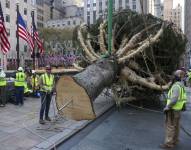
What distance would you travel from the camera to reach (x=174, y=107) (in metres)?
7.98

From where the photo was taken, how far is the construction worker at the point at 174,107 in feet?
25.9

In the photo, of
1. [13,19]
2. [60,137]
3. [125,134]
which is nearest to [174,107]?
[125,134]

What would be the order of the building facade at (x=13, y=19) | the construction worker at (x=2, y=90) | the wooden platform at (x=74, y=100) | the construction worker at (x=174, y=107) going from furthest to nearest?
the building facade at (x=13, y=19)
the construction worker at (x=2, y=90)
the construction worker at (x=174, y=107)
the wooden platform at (x=74, y=100)

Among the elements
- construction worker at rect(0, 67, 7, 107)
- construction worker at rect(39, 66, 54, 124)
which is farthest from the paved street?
construction worker at rect(0, 67, 7, 107)

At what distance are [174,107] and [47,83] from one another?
13.4 feet

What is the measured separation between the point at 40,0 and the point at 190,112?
350 ft

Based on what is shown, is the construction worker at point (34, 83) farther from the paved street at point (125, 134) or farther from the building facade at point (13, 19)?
the building facade at point (13, 19)

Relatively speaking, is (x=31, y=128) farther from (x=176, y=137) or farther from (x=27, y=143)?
(x=176, y=137)

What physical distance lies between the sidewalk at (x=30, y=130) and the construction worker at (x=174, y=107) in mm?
2432


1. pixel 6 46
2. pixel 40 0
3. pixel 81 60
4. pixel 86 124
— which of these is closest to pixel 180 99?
pixel 86 124

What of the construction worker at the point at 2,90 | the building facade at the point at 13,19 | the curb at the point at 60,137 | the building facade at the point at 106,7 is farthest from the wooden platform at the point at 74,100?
the building facade at the point at 13,19

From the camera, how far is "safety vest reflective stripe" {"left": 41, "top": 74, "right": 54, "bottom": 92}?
10.5 metres

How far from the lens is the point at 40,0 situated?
114875 millimetres

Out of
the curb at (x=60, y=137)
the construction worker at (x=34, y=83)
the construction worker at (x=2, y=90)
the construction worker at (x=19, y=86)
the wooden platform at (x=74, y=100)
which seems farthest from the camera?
the construction worker at (x=34, y=83)
